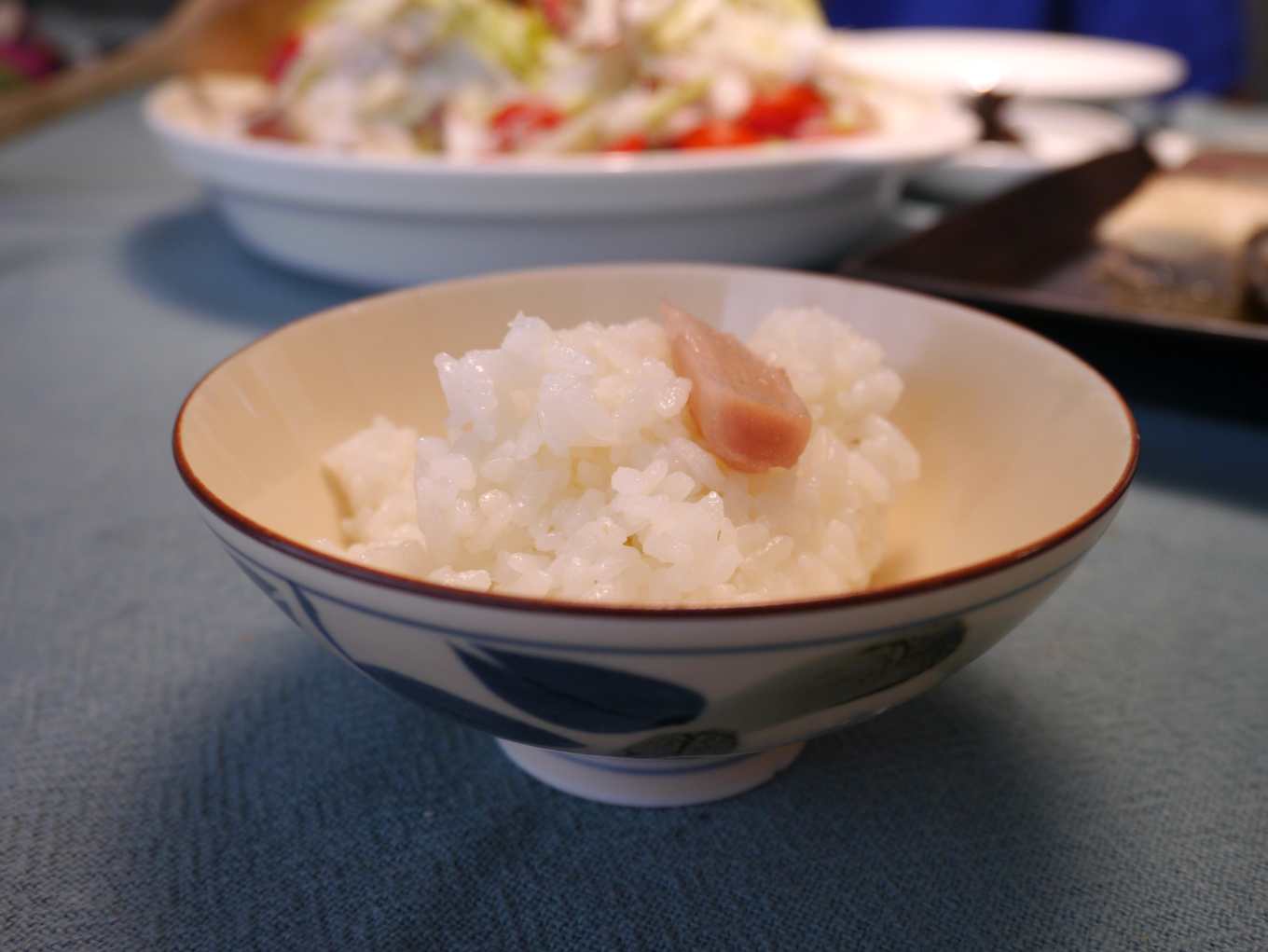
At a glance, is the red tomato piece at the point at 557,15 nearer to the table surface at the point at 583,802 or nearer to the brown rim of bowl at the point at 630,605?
the table surface at the point at 583,802

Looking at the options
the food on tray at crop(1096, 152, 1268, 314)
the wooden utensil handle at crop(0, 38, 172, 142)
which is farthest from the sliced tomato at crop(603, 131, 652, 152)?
the wooden utensil handle at crop(0, 38, 172, 142)

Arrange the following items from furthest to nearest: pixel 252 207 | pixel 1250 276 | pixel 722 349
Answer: pixel 252 207 < pixel 1250 276 < pixel 722 349

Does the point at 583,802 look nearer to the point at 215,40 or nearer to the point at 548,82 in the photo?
the point at 548,82

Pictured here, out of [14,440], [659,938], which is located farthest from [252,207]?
[659,938]

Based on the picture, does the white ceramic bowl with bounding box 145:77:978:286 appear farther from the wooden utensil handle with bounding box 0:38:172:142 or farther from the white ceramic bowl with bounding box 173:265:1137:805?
the wooden utensil handle with bounding box 0:38:172:142

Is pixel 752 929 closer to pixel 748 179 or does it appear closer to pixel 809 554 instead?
pixel 809 554

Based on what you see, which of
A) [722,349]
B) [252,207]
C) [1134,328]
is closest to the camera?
[722,349]
